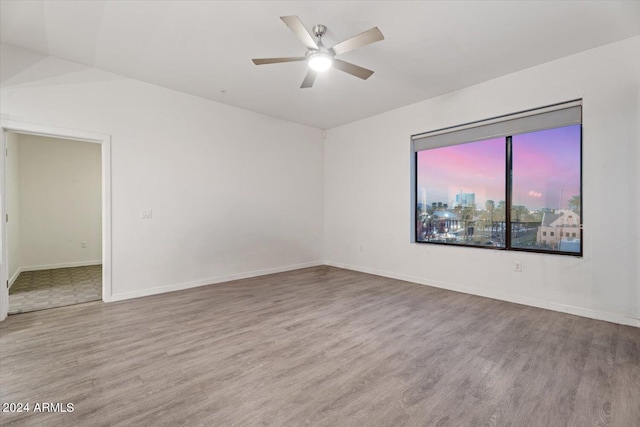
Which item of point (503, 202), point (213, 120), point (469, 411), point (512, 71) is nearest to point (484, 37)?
point (512, 71)

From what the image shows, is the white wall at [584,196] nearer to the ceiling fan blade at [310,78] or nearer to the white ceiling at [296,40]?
the white ceiling at [296,40]

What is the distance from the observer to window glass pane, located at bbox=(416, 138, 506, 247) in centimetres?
414

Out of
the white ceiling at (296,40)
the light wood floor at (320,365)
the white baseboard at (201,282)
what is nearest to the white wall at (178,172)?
the white baseboard at (201,282)

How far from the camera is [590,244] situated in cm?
324

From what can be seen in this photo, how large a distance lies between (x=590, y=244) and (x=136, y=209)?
18.6ft

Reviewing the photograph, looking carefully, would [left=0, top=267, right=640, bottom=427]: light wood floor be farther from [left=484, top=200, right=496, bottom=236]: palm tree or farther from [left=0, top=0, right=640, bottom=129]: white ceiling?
[left=0, top=0, right=640, bottom=129]: white ceiling

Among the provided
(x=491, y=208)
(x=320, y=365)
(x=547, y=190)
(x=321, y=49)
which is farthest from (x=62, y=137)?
(x=547, y=190)

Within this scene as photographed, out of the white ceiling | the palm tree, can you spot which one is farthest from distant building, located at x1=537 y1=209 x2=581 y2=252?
the white ceiling

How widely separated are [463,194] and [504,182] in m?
0.62

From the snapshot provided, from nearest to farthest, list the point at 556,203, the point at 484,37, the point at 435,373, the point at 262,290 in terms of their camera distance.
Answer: the point at 435,373 → the point at 484,37 → the point at 556,203 → the point at 262,290

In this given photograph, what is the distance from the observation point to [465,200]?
4543 millimetres

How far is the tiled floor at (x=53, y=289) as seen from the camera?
3715 mm

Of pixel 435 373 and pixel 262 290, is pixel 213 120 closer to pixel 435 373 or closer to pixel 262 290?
pixel 262 290

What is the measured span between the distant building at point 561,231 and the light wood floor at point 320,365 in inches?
33.4
